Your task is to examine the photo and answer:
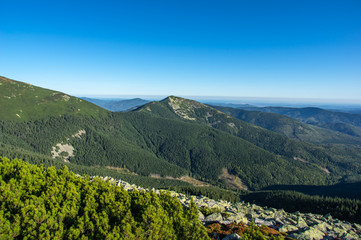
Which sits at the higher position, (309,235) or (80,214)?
(80,214)

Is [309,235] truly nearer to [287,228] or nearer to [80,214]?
[287,228]

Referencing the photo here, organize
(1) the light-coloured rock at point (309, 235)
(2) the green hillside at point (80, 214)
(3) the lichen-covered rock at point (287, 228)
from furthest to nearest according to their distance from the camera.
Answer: (3) the lichen-covered rock at point (287, 228) → (1) the light-coloured rock at point (309, 235) → (2) the green hillside at point (80, 214)

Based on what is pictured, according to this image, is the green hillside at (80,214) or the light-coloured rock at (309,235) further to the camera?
the light-coloured rock at (309,235)

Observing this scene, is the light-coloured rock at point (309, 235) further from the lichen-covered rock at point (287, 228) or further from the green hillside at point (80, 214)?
the green hillside at point (80, 214)

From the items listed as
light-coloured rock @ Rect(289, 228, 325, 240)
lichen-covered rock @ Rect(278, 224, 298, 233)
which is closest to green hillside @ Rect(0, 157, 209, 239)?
light-coloured rock @ Rect(289, 228, 325, 240)

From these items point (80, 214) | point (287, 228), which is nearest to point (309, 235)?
point (287, 228)

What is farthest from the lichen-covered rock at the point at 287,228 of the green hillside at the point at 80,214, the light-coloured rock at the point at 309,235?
the green hillside at the point at 80,214

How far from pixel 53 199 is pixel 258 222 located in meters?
51.9

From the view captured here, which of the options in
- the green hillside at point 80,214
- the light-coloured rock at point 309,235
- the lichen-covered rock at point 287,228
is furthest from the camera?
the lichen-covered rock at point 287,228

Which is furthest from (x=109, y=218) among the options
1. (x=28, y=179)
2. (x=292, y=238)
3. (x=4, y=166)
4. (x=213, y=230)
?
(x=292, y=238)

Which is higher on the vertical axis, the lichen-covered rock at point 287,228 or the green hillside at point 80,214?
the green hillside at point 80,214

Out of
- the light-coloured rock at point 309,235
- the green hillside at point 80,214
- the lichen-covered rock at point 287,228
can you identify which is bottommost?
the lichen-covered rock at point 287,228

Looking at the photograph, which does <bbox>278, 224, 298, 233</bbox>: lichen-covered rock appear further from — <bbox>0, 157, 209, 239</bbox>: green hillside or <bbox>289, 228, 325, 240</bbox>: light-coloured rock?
<bbox>0, 157, 209, 239</bbox>: green hillside

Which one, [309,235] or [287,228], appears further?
[287,228]
